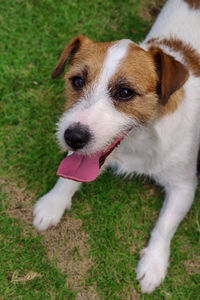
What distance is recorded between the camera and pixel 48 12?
5.21m

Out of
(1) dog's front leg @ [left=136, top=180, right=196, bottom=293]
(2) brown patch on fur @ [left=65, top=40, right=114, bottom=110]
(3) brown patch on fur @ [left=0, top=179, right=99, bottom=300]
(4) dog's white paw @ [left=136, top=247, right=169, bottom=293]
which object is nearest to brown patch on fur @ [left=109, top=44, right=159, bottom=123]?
(2) brown patch on fur @ [left=65, top=40, right=114, bottom=110]

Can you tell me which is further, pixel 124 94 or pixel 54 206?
pixel 54 206

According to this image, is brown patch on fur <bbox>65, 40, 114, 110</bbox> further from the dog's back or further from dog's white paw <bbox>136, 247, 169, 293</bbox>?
dog's white paw <bbox>136, 247, 169, 293</bbox>

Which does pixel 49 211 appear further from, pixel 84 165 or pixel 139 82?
pixel 139 82

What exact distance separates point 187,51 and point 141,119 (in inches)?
43.7

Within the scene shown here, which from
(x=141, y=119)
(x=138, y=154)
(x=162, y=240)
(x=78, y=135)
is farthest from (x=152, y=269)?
(x=78, y=135)

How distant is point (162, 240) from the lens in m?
3.85

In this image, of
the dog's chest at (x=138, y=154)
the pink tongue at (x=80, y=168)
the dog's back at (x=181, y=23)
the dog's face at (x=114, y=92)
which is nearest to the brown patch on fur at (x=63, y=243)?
the dog's chest at (x=138, y=154)

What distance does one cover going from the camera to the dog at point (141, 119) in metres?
2.98

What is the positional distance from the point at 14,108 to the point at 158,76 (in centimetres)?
219

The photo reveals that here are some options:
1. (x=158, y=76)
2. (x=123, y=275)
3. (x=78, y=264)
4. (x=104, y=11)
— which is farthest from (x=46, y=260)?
(x=104, y=11)

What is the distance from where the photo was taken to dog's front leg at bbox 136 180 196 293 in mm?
3807

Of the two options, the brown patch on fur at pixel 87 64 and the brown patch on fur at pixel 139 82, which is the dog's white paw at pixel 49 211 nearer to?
the brown patch on fur at pixel 87 64

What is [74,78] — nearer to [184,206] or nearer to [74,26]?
[184,206]
